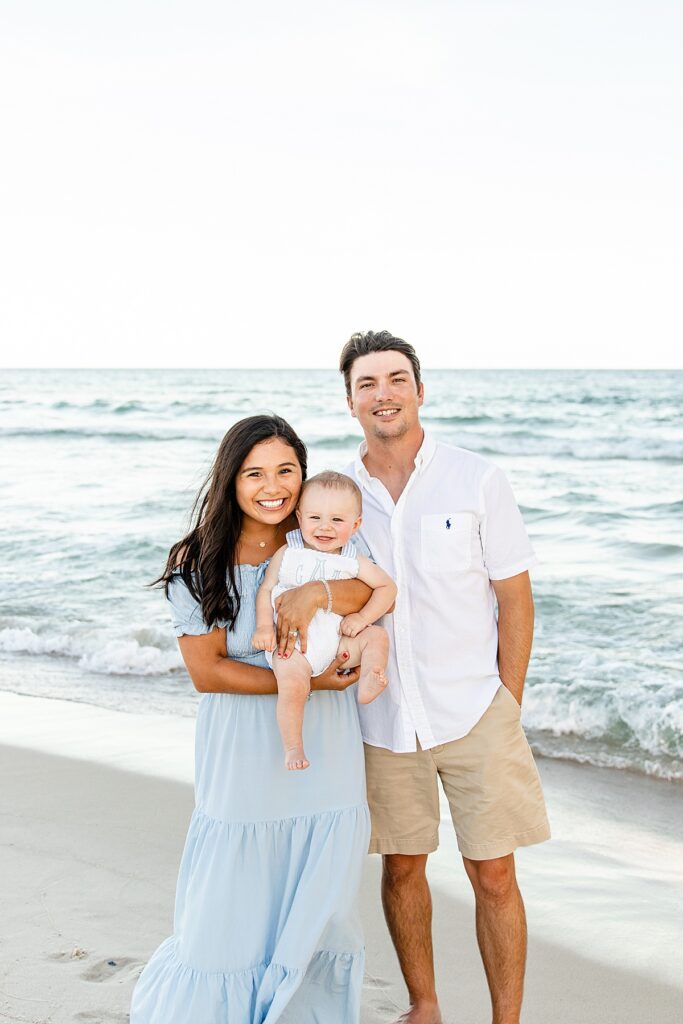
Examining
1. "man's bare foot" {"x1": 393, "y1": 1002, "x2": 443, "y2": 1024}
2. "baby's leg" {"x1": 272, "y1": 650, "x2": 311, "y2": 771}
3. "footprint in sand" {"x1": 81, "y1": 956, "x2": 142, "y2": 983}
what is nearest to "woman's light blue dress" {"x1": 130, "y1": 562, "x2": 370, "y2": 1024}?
"baby's leg" {"x1": 272, "y1": 650, "x2": 311, "y2": 771}

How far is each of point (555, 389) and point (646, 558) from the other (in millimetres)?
29556

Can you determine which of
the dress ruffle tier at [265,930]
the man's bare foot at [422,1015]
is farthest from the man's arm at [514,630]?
the man's bare foot at [422,1015]

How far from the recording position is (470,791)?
2805 millimetres

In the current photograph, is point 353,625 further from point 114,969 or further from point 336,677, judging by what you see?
point 114,969

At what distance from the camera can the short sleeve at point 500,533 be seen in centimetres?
282

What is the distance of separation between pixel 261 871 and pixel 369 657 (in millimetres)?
649

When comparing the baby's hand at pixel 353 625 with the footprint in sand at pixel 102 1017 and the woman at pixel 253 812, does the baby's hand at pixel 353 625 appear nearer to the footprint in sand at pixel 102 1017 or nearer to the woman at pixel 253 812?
the woman at pixel 253 812

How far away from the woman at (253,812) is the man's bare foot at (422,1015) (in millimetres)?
347

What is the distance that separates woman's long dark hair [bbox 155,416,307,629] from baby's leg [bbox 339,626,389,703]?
1.15 ft

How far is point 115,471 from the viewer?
18.7 metres

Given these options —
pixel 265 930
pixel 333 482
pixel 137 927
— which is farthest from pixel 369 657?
pixel 137 927

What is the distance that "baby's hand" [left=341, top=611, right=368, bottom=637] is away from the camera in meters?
2.61

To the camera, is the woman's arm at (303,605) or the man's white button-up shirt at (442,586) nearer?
the woman's arm at (303,605)
